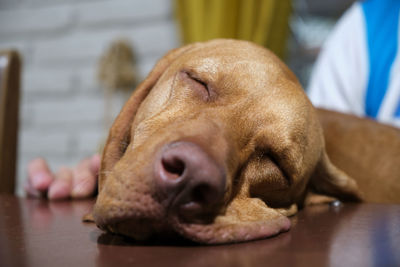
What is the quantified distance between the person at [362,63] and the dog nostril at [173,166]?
1.87 metres

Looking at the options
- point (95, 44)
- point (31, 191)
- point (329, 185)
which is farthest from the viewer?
point (95, 44)

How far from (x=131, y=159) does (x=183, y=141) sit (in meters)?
0.15

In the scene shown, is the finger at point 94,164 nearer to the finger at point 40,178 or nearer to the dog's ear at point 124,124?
the finger at point 40,178

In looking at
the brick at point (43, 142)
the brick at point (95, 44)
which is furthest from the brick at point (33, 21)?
the brick at point (43, 142)

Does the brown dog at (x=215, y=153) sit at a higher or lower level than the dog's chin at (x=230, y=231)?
higher

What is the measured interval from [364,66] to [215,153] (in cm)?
207

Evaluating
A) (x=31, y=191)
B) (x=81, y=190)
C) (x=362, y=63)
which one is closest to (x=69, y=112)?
(x=31, y=191)

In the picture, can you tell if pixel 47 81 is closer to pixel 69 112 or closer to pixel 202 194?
pixel 69 112

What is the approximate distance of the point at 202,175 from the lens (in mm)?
770

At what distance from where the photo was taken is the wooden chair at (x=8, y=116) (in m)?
1.85

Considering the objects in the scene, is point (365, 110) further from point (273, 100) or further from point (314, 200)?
point (273, 100)

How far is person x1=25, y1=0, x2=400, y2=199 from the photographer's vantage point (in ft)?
8.04

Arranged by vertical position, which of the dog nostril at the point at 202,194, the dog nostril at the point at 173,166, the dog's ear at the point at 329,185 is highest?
the dog nostril at the point at 173,166

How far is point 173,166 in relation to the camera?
80cm
